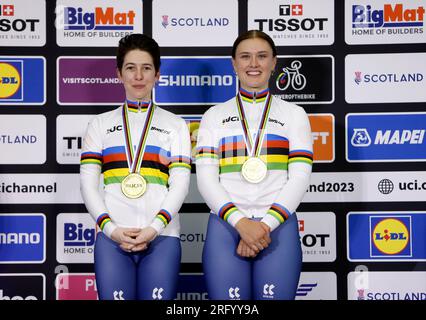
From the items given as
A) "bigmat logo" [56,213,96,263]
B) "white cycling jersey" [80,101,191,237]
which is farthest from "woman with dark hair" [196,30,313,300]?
"bigmat logo" [56,213,96,263]

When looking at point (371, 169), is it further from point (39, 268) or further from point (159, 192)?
point (39, 268)

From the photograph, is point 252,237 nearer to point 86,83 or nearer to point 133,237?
point 133,237

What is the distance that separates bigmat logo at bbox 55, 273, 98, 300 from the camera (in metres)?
3.79

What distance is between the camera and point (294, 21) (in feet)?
12.5

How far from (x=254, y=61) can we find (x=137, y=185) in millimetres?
819

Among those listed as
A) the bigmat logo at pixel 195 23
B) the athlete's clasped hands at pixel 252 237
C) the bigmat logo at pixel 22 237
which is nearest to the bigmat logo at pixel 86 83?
the bigmat logo at pixel 195 23

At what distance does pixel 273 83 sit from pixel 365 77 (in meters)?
0.55

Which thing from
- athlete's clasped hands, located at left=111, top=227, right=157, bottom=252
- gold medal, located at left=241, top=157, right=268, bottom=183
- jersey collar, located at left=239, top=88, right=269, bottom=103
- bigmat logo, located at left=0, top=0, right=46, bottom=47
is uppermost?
bigmat logo, located at left=0, top=0, right=46, bottom=47

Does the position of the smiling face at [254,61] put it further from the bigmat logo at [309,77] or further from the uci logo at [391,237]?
the uci logo at [391,237]

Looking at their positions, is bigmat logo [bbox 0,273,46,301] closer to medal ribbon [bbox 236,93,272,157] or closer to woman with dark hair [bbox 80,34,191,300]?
woman with dark hair [bbox 80,34,191,300]

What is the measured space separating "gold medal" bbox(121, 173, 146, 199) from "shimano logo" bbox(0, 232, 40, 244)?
1036 millimetres

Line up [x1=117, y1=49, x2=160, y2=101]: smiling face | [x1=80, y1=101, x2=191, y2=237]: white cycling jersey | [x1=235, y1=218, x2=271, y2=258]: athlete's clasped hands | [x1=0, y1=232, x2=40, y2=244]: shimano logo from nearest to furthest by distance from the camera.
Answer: [x1=235, y1=218, x2=271, y2=258]: athlete's clasped hands, [x1=80, y1=101, x2=191, y2=237]: white cycling jersey, [x1=117, y1=49, x2=160, y2=101]: smiling face, [x1=0, y1=232, x2=40, y2=244]: shimano logo

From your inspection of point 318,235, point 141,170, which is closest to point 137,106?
point 141,170

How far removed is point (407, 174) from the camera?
3789 millimetres
